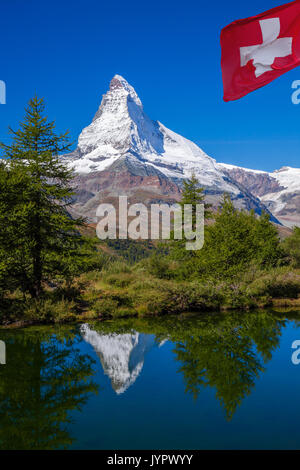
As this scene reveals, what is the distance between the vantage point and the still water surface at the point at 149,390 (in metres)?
7.68

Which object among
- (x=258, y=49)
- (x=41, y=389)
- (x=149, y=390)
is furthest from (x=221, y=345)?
(x=258, y=49)

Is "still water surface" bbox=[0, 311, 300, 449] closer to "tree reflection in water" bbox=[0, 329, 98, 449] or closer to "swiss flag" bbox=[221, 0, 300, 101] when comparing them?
"tree reflection in water" bbox=[0, 329, 98, 449]

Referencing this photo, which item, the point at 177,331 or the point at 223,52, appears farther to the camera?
the point at 177,331

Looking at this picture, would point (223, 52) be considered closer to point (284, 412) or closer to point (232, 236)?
point (284, 412)

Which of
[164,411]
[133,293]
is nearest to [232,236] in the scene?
[133,293]

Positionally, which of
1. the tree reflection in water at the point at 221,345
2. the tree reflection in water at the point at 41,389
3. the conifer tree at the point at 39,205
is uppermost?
the conifer tree at the point at 39,205

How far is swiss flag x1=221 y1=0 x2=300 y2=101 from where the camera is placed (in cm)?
753

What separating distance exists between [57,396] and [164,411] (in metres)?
3.01

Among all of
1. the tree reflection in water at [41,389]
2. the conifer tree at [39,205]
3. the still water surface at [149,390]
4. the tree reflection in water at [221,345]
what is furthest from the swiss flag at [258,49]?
the conifer tree at [39,205]

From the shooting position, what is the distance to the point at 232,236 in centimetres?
2639

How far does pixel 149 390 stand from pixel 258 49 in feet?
29.5

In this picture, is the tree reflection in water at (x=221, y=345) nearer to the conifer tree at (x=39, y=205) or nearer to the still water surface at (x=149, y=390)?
the still water surface at (x=149, y=390)

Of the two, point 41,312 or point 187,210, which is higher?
point 187,210

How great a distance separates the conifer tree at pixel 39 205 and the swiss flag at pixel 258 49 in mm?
13269
